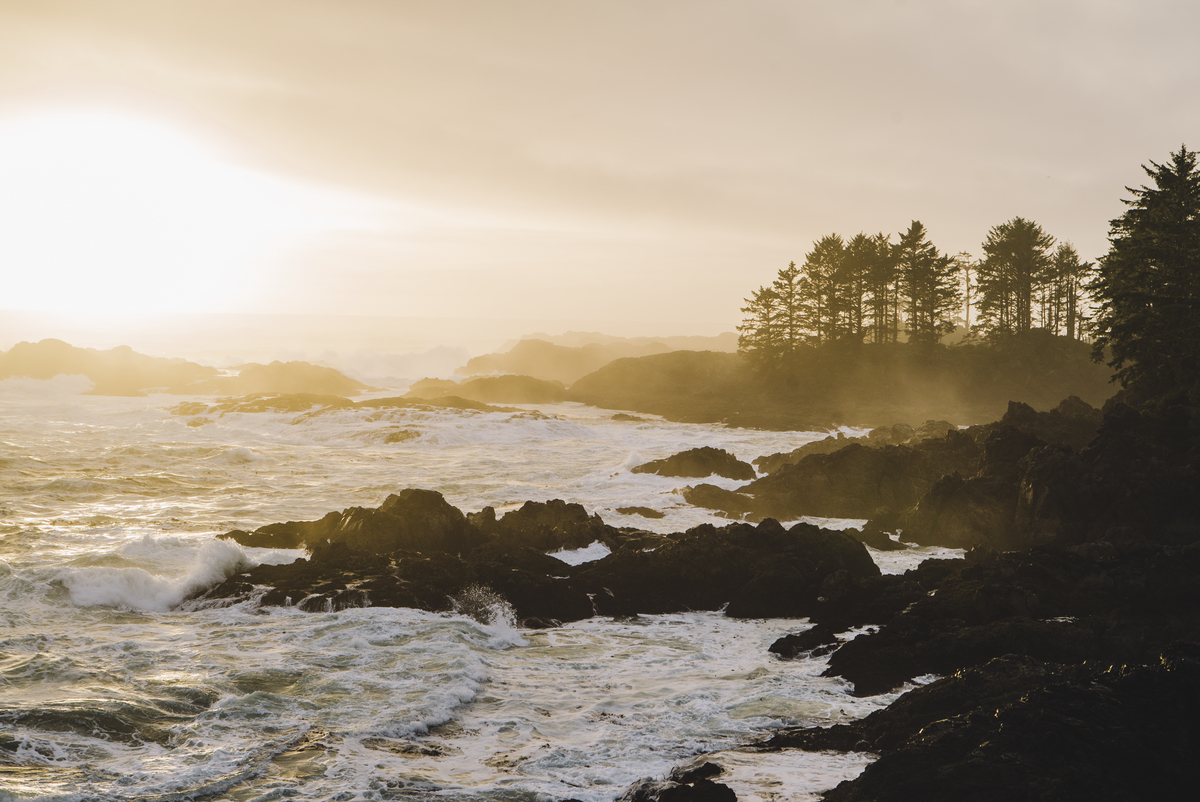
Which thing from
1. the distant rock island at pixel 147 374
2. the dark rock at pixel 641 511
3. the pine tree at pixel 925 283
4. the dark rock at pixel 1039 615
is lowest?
the dark rock at pixel 641 511

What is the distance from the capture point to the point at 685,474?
34.3 m

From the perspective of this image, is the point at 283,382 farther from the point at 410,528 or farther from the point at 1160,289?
the point at 1160,289

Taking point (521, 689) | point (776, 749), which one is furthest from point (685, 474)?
point (776, 749)

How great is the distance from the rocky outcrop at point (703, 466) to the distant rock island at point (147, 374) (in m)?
60.8

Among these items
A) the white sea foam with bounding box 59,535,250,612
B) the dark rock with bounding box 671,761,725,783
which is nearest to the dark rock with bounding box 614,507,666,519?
the white sea foam with bounding box 59,535,250,612

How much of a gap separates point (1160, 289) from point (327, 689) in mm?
29698

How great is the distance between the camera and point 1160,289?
2666 cm

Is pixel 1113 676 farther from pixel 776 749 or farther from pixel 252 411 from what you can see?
pixel 252 411

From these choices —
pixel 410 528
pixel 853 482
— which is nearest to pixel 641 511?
pixel 853 482

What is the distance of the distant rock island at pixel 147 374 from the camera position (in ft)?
266

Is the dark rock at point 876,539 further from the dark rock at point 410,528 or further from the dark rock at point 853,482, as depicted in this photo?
the dark rock at point 410,528

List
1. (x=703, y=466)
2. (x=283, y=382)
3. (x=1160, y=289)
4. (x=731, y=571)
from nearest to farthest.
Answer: (x=731, y=571)
(x=1160, y=289)
(x=703, y=466)
(x=283, y=382)

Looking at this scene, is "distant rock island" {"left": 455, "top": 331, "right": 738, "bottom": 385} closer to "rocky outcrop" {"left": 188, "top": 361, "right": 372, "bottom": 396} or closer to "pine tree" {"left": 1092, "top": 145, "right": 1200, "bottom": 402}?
"rocky outcrop" {"left": 188, "top": 361, "right": 372, "bottom": 396}

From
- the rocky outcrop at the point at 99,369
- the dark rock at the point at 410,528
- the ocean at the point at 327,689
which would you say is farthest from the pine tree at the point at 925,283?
the rocky outcrop at the point at 99,369
